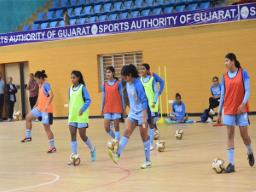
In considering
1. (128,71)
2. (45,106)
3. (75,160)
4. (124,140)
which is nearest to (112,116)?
(45,106)

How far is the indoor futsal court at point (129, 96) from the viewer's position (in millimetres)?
10172

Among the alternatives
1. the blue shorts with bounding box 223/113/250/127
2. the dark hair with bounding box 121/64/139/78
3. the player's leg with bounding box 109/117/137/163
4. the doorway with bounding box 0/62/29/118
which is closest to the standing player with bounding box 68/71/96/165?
the player's leg with bounding box 109/117/137/163

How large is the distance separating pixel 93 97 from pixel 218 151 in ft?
48.5

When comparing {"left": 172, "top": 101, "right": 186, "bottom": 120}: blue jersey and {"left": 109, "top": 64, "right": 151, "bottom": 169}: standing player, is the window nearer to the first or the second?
{"left": 172, "top": 101, "right": 186, "bottom": 120}: blue jersey

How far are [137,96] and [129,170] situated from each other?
133cm

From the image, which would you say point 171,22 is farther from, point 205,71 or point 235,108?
point 235,108

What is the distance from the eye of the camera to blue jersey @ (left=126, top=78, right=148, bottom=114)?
11.0 m

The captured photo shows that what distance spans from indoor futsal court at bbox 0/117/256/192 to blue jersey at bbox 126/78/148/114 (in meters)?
1.10

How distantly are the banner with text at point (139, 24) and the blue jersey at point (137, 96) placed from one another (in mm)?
12488

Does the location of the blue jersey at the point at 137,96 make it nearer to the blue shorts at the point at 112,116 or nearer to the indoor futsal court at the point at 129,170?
the indoor futsal court at the point at 129,170

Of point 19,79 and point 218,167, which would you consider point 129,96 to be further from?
point 19,79

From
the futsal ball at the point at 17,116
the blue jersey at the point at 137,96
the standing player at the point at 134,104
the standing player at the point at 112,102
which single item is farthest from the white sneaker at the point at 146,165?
the futsal ball at the point at 17,116

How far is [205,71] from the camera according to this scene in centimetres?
2434

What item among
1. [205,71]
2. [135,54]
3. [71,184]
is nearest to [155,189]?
[71,184]
